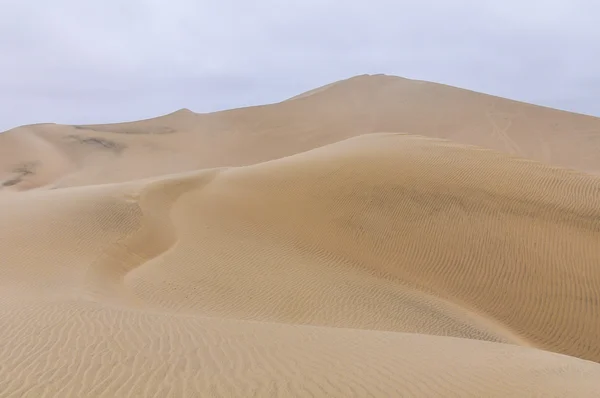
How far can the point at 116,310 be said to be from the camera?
767cm

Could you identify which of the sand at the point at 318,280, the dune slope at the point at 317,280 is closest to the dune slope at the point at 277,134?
the dune slope at the point at 317,280

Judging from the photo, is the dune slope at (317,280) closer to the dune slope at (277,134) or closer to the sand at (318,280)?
the sand at (318,280)

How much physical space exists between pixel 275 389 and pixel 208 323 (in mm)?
2704

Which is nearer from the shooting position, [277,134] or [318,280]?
[318,280]

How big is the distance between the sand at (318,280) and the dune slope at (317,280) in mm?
40

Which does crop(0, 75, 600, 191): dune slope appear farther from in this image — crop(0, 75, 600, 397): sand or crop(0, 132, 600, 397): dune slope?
crop(0, 75, 600, 397): sand

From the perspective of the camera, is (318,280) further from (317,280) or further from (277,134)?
(277,134)

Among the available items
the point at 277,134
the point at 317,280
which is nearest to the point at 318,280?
the point at 317,280

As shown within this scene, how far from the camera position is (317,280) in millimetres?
12031

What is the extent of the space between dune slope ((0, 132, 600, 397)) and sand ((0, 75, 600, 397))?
40 millimetres

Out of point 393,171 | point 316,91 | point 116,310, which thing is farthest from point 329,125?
point 116,310

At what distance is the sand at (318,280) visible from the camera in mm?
5289

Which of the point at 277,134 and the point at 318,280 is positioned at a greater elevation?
the point at 277,134

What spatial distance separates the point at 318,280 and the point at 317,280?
0.02 meters
